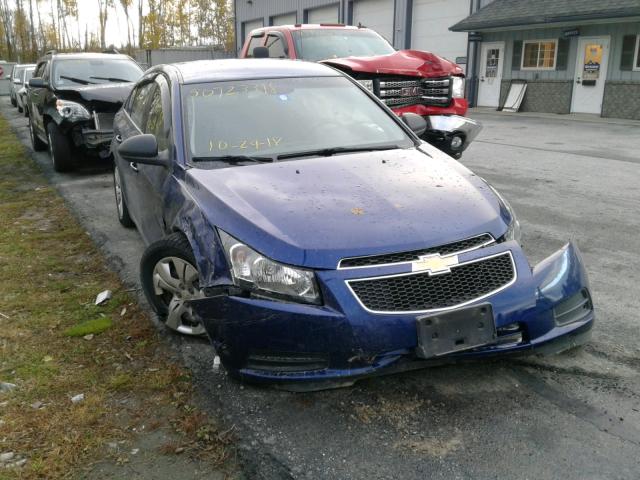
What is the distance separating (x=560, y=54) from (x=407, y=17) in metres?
7.01

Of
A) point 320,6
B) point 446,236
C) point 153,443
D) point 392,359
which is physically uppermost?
point 320,6

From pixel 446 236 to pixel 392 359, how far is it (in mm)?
627

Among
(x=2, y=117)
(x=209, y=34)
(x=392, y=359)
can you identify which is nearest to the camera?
(x=392, y=359)

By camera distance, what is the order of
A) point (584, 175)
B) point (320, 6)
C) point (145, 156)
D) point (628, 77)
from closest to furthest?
1. point (145, 156)
2. point (584, 175)
3. point (628, 77)
4. point (320, 6)

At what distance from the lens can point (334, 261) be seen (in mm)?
2674

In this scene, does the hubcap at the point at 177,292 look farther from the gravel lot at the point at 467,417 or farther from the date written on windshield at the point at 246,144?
the date written on windshield at the point at 246,144

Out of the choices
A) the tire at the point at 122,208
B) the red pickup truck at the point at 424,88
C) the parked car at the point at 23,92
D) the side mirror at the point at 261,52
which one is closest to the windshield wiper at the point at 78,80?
the side mirror at the point at 261,52

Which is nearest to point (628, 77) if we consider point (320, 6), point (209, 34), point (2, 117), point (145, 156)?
point (320, 6)

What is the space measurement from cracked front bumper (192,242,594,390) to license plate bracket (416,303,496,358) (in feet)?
0.15

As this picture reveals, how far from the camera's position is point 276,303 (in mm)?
2674

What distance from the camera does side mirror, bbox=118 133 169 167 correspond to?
3.77m

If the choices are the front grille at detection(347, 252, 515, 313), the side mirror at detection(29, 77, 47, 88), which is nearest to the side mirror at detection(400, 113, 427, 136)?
the front grille at detection(347, 252, 515, 313)

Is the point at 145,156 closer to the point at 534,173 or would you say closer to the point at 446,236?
the point at 446,236

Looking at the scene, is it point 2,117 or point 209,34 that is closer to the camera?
point 2,117
